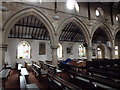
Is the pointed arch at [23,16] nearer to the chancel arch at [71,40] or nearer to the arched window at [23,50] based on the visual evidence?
the chancel arch at [71,40]

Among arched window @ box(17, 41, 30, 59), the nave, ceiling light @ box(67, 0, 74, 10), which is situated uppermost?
ceiling light @ box(67, 0, 74, 10)

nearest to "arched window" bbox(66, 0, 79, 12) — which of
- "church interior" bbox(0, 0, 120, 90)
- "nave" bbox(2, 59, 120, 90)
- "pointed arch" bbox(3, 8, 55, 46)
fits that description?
"church interior" bbox(0, 0, 120, 90)

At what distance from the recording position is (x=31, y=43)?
12234mm

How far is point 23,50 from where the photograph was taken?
39.2ft

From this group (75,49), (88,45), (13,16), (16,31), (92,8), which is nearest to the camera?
(13,16)

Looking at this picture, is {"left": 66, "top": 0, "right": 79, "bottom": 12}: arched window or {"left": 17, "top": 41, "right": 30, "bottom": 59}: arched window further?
{"left": 17, "top": 41, "right": 30, "bottom": 59}: arched window

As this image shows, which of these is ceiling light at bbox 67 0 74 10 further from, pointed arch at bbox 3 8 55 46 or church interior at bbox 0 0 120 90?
pointed arch at bbox 3 8 55 46

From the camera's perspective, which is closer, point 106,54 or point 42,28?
point 42,28

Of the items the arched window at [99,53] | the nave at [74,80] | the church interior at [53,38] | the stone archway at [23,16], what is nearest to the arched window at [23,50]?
the church interior at [53,38]

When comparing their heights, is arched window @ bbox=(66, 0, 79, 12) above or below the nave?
above

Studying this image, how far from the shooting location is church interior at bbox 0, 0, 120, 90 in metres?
5.73

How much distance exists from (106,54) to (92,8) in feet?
31.3

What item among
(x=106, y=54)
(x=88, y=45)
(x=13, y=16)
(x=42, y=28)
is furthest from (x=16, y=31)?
(x=106, y=54)

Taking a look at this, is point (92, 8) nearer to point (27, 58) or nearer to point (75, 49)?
point (75, 49)
